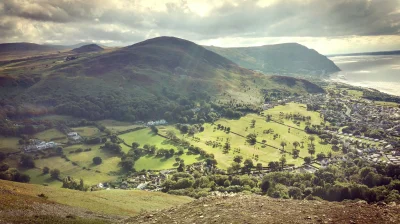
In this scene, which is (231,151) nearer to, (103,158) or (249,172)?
(249,172)

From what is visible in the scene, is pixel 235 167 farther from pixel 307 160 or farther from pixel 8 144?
pixel 8 144

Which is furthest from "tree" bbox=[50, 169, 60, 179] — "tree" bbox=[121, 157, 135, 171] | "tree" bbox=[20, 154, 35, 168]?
"tree" bbox=[121, 157, 135, 171]

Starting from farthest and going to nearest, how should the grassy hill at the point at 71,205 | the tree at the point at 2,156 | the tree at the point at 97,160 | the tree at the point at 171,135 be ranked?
1. the tree at the point at 171,135
2. the tree at the point at 2,156
3. the tree at the point at 97,160
4. the grassy hill at the point at 71,205

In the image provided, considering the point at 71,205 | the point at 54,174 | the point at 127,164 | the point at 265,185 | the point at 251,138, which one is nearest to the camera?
the point at 71,205

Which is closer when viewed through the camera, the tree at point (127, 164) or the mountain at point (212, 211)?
the mountain at point (212, 211)

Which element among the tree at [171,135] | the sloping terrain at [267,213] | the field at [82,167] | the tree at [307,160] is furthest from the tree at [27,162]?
the tree at [307,160]

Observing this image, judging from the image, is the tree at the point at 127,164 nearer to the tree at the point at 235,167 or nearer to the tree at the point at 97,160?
the tree at the point at 97,160

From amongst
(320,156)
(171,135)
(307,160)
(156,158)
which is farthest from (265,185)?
(171,135)
